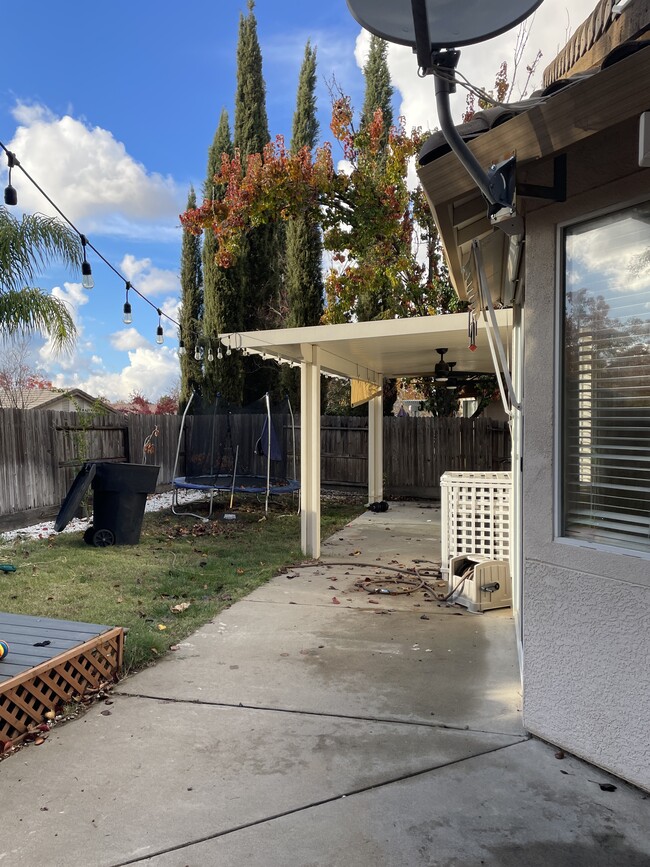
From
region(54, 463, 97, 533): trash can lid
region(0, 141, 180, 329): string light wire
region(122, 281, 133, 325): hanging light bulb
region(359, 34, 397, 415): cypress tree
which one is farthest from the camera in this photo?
region(359, 34, 397, 415): cypress tree

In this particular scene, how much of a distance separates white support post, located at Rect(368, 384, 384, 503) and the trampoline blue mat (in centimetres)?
161

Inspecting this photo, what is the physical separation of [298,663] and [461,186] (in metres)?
2.88

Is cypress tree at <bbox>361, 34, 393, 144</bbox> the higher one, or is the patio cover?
cypress tree at <bbox>361, 34, 393, 144</bbox>

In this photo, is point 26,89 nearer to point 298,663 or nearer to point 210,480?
point 210,480

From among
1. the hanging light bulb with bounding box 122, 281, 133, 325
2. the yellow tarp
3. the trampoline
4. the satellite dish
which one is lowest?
the trampoline

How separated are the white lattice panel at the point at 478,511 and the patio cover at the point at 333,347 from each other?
1.42 meters

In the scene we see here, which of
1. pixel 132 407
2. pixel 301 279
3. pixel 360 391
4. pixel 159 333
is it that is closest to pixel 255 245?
pixel 301 279

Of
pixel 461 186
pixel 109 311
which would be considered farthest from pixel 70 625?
pixel 109 311

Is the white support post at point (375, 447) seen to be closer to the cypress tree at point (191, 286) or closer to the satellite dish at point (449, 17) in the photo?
the satellite dish at point (449, 17)

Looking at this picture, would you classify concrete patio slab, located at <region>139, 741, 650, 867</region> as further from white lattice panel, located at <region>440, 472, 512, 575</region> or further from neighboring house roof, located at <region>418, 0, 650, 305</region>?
white lattice panel, located at <region>440, 472, 512, 575</region>

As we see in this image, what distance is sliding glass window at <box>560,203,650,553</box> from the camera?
7.94 feet

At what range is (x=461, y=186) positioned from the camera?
258 centimetres

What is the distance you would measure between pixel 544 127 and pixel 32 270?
26.6ft

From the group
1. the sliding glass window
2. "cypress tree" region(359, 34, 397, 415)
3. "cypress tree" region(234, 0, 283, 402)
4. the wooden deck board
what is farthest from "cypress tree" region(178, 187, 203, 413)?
the sliding glass window
